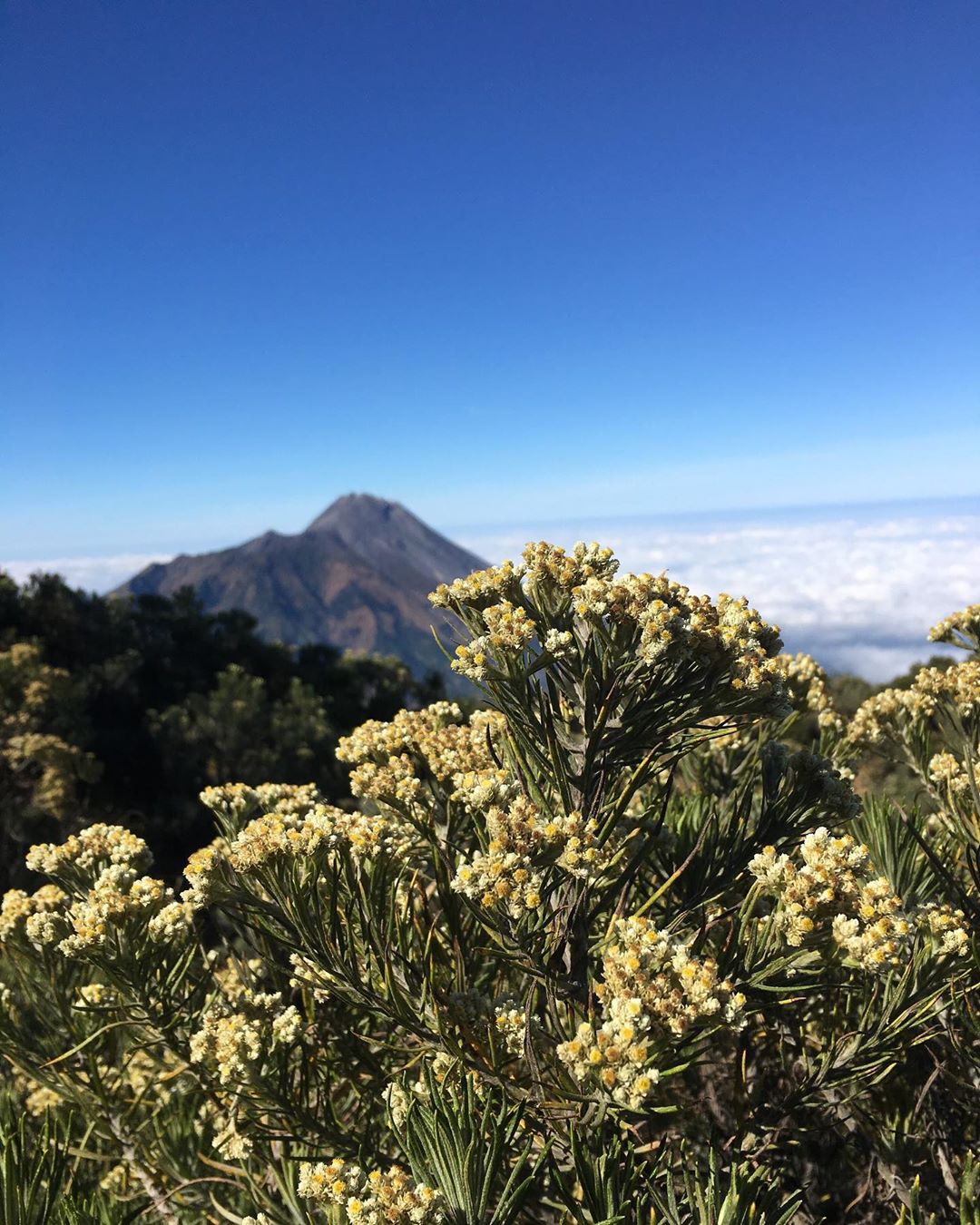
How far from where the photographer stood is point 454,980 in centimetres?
231

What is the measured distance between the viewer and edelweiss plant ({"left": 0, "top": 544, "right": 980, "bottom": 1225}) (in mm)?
1686

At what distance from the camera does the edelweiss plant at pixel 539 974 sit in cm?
169

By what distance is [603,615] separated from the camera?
204 centimetres

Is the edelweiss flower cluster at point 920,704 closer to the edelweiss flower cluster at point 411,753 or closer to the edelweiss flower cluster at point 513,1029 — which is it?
the edelweiss flower cluster at point 411,753

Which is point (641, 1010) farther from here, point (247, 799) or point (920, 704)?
point (920, 704)

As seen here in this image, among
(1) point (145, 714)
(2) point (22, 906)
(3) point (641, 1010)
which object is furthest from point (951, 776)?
(1) point (145, 714)

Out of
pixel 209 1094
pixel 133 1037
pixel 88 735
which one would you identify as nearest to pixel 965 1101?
pixel 209 1094

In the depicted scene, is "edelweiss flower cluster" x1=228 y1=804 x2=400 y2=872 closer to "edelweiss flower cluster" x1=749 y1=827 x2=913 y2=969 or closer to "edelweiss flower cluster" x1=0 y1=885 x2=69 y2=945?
"edelweiss flower cluster" x1=749 y1=827 x2=913 y2=969

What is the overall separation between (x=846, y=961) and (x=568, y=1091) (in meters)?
0.76

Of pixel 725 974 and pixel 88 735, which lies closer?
pixel 725 974

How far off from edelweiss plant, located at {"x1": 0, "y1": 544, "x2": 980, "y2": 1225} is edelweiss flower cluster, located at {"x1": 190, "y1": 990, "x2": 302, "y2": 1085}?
1 cm

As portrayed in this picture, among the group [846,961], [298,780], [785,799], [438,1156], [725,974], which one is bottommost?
[298,780]

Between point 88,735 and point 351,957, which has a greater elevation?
point 351,957

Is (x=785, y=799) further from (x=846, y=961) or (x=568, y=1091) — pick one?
(x=568, y=1091)
